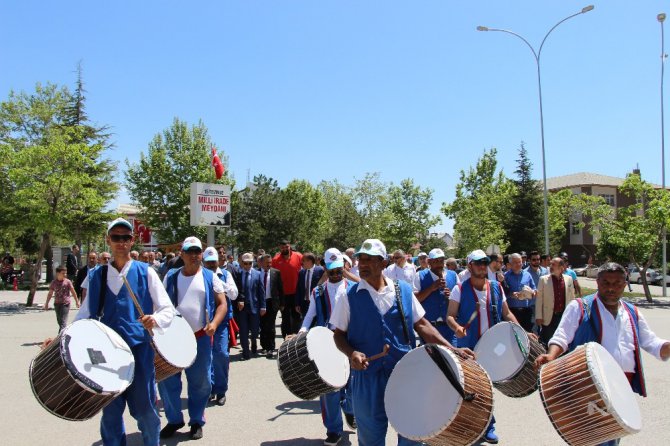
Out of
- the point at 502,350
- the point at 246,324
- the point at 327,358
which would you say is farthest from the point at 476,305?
the point at 246,324

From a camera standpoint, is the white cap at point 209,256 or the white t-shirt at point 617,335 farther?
the white cap at point 209,256

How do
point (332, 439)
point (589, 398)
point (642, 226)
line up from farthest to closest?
1. point (642, 226)
2. point (332, 439)
3. point (589, 398)

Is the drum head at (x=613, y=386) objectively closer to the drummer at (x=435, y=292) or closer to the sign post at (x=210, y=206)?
the drummer at (x=435, y=292)

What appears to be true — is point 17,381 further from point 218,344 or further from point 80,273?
point 80,273

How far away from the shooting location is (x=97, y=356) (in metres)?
4.30

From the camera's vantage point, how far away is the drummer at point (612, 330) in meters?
4.59

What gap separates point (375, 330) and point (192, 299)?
2.96 metres

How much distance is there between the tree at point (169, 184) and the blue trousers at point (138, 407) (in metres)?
39.1

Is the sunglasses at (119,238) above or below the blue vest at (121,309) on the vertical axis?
above

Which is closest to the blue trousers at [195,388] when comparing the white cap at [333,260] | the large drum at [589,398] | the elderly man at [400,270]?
the white cap at [333,260]

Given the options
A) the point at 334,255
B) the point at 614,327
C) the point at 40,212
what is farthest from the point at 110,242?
the point at 40,212

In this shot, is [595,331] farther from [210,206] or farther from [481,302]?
[210,206]

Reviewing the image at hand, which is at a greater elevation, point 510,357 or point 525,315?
point 510,357

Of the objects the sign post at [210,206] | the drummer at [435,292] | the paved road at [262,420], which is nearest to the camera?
the paved road at [262,420]
